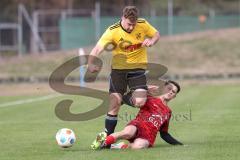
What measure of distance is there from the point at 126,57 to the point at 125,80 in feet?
1.31

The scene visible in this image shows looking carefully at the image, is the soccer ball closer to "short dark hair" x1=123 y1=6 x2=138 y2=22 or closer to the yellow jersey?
the yellow jersey

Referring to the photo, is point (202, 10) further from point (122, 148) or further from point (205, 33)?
point (122, 148)

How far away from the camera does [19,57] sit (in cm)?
4975

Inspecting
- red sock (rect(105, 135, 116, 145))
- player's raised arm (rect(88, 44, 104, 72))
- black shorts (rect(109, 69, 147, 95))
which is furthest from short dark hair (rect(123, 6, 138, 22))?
red sock (rect(105, 135, 116, 145))

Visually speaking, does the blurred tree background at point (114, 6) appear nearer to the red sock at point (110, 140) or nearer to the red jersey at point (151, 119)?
the red jersey at point (151, 119)

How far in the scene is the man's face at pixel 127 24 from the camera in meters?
12.8

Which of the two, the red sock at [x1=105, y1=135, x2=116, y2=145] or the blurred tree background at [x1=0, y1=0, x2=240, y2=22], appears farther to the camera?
the blurred tree background at [x1=0, y1=0, x2=240, y2=22]

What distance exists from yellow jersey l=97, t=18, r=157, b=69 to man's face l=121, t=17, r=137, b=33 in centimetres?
7

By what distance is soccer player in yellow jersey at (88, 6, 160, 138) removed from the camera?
42.6 feet

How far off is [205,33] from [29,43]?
1180cm

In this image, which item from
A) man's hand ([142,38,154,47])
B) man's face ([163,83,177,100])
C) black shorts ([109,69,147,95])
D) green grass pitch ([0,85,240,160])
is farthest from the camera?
black shorts ([109,69,147,95])

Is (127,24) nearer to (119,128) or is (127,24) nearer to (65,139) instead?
(65,139)

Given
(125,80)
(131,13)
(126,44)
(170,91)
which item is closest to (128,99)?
(125,80)

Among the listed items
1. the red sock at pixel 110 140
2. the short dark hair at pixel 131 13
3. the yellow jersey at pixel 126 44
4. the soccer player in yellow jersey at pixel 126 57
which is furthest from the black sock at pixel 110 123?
the short dark hair at pixel 131 13
